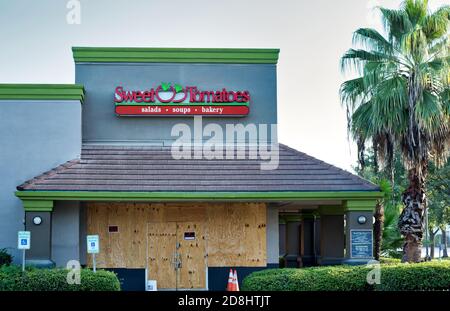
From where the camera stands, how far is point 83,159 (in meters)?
21.4

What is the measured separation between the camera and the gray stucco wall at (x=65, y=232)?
2030 centimetres

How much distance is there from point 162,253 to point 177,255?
477 mm

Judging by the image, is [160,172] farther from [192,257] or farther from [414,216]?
[414,216]

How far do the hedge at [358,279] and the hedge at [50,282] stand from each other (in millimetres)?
3794

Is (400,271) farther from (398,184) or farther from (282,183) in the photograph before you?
(398,184)

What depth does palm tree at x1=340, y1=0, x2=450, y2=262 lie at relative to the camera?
21.5 metres

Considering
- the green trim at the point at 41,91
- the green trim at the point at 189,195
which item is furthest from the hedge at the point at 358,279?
the green trim at the point at 41,91

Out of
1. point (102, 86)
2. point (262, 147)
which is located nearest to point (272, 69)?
point (262, 147)

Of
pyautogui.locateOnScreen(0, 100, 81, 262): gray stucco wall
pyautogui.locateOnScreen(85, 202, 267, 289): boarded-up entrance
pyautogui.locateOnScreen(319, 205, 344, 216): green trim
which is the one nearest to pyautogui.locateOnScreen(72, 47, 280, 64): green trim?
pyautogui.locateOnScreen(0, 100, 81, 262): gray stucco wall

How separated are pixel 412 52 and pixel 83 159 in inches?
438

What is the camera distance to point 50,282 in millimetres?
17172

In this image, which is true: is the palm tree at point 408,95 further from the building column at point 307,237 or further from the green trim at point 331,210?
the building column at point 307,237

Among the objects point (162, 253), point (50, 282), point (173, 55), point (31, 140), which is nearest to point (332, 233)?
point (162, 253)

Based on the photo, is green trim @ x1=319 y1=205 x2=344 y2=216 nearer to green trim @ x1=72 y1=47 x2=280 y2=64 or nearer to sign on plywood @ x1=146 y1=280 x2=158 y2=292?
green trim @ x1=72 y1=47 x2=280 y2=64
